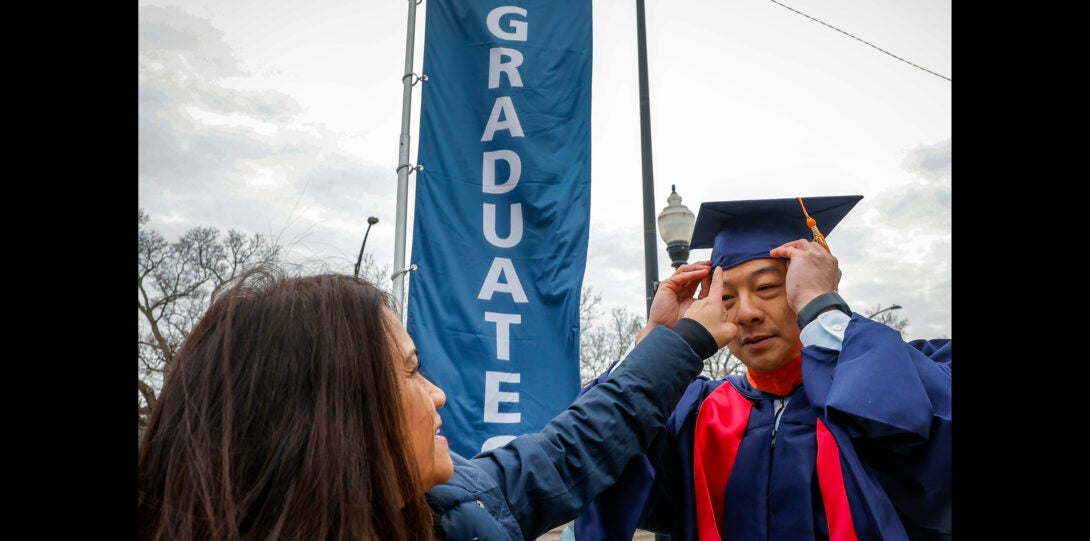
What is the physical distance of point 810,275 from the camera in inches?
92.8

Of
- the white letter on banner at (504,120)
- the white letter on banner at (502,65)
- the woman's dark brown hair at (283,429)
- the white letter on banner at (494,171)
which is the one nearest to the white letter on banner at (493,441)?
the white letter on banner at (494,171)

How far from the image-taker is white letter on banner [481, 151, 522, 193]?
187 inches

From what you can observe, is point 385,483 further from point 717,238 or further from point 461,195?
point 461,195

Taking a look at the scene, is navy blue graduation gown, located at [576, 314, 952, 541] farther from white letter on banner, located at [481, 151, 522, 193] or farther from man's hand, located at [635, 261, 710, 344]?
white letter on banner, located at [481, 151, 522, 193]

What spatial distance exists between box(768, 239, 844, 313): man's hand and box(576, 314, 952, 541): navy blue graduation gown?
200 millimetres

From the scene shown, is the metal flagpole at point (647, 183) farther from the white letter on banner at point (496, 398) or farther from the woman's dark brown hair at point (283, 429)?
the woman's dark brown hair at point (283, 429)

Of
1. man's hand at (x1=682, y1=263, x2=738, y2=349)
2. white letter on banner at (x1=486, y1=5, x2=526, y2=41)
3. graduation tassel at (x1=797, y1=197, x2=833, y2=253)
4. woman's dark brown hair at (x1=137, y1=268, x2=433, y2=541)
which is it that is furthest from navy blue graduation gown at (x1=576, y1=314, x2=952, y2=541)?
white letter on banner at (x1=486, y1=5, x2=526, y2=41)

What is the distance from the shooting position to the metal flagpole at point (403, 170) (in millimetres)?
4426

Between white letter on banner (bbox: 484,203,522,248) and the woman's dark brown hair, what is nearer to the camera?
the woman's dark brown hair

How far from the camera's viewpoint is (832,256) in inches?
94.7
